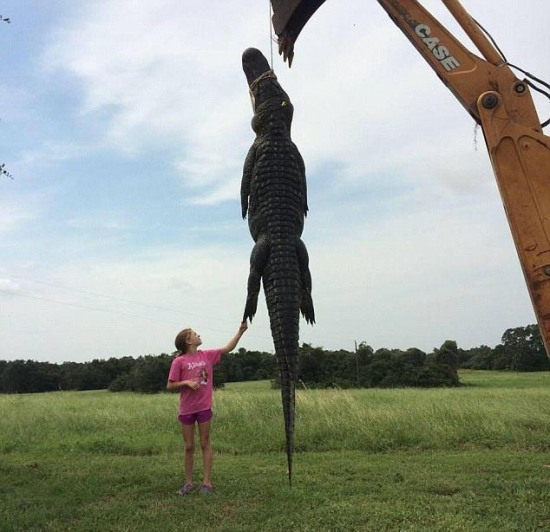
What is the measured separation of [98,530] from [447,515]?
2.81m

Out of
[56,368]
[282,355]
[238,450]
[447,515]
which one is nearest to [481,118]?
[282,355]

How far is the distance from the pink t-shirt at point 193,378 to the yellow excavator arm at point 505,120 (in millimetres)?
3030

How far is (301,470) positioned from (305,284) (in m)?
3.98

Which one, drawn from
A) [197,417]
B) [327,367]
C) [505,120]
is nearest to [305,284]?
[505,120]

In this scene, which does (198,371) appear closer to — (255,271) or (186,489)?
(186,489)

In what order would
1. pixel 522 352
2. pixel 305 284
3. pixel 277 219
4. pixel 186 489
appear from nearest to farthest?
pixel 277 219
pixel 305 284
pixel 186 489
pixel 522 352

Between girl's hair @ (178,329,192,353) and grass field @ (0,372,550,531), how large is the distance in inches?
55.9

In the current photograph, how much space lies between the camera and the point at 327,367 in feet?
29.7

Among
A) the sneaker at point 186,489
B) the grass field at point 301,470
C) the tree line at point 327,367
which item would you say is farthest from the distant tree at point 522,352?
the sneaker at point 186,489

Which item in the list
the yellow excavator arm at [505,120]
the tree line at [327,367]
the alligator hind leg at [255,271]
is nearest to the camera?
the yellow excavator arm at [505,120]

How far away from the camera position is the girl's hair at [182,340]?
220 inches

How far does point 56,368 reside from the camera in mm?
45688

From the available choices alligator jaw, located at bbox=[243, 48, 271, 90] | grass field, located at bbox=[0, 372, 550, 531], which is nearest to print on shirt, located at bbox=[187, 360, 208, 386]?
grass field, located at bbox=[0, 372, 550, 531]

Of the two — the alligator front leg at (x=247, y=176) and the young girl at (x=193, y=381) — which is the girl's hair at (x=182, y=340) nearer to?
the young girl at (x=193, y=381)
